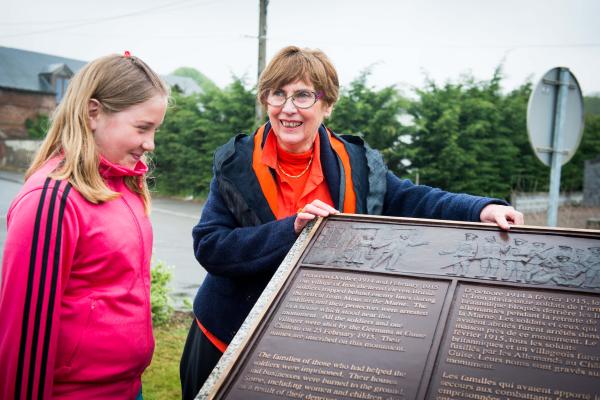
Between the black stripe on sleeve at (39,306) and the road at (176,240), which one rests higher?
the black stripe on sleeve at (39,306)

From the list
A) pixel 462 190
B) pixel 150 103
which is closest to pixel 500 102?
pixel 462 190

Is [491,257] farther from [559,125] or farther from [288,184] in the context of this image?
[559,125]

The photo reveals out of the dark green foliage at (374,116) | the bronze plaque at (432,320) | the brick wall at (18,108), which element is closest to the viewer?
the bronze plaque at (432,320)

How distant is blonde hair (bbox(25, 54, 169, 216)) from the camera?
2023mm

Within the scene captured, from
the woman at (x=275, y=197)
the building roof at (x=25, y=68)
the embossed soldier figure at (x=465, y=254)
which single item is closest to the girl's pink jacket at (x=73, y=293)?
the woman at (x=275, y=197)

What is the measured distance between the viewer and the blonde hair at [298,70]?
252cm

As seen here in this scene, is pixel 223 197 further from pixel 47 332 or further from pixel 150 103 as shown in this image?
pixel 47 332

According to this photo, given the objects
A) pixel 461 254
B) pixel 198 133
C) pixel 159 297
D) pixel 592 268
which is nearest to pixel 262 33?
pixel 198 133

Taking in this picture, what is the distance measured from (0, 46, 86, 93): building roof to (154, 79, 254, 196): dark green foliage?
2267 centimetres

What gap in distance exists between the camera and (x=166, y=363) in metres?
4.70

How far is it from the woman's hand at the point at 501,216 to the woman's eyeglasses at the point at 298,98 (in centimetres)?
88

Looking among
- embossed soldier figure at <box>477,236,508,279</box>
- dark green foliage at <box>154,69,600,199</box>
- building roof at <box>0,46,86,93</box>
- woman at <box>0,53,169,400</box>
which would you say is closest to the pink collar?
woman at <box>0,53,169,400</box>

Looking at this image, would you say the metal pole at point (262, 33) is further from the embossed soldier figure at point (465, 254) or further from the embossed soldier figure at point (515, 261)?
the embossed soldier figure at point (515, 261)

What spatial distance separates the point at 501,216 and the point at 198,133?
16.0m
